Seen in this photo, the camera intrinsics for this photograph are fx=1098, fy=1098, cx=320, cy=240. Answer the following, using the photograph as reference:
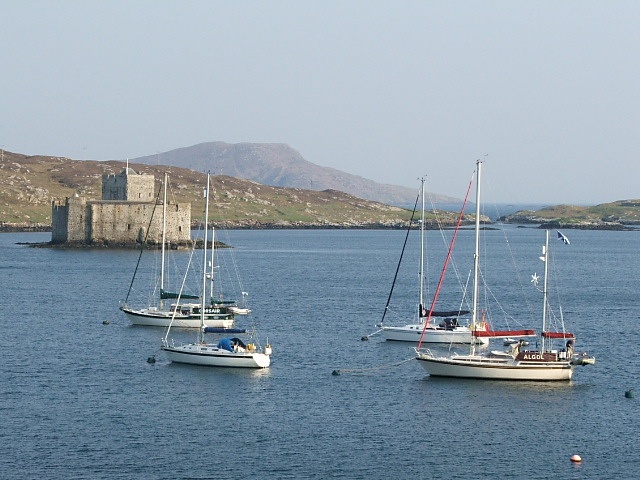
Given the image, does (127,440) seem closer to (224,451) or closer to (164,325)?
(224,451)

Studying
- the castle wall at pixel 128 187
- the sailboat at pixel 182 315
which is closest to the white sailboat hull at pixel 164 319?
the sailboat at pixel 182 315

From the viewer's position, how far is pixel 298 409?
38.9m

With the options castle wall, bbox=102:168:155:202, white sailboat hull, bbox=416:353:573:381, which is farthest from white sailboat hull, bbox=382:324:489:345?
castle wall, bbox=102:168:155:202

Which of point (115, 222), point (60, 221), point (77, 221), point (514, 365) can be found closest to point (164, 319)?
point (514, 365)

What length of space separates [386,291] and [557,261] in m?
49.2

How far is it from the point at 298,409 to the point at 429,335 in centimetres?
1608

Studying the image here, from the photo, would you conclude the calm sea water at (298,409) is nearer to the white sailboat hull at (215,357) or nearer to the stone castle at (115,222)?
the white sailboat hull at (215,357)

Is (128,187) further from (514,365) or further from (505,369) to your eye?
(514,365)

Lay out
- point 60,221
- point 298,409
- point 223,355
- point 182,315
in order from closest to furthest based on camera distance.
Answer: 1. point 298,409
2. point 223,355
3. point 182,315
4. point 60,221

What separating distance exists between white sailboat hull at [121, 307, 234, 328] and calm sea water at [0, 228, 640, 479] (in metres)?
1.44

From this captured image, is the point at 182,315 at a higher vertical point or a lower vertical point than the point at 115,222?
lower

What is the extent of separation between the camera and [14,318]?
63031mm

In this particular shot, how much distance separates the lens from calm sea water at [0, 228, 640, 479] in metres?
32.3

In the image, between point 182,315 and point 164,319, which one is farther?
point 164,319
